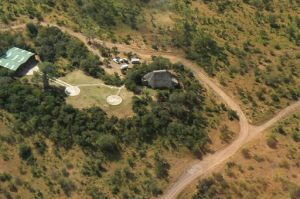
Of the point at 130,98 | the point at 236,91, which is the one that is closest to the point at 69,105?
the point at 130,98

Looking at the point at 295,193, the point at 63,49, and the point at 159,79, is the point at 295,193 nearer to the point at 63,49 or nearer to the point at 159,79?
the point at 159,79

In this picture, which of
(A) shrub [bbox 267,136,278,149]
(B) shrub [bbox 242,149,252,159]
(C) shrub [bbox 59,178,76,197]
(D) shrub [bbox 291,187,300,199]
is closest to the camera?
(C) shrub [bbox 59,178,76,197]

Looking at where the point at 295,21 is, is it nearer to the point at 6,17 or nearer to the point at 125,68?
the point at 125,68

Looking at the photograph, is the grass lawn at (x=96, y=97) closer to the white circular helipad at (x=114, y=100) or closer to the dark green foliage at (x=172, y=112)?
the white circular helipad at (x=114, y=100)

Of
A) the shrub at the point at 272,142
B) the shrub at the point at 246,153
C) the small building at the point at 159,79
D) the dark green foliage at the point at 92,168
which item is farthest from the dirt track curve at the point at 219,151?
the dark green foliage at the point at 92,168

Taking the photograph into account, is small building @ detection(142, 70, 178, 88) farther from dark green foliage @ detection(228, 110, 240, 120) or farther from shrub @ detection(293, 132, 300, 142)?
shrub @ detection(293, 132, 300, 142)

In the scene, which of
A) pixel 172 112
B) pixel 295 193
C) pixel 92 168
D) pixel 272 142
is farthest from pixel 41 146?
pixel 295 193

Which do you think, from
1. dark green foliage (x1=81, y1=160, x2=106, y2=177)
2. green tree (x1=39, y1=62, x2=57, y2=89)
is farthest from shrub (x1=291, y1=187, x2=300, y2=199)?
green tree (x1=39, y1=62, x2=57, y2=89)
